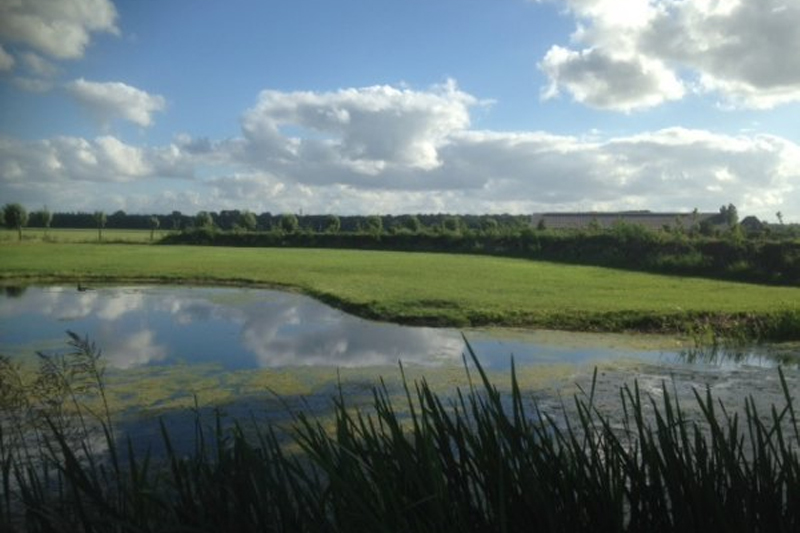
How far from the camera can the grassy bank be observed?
55.3ft

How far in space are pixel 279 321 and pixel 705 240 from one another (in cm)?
2250

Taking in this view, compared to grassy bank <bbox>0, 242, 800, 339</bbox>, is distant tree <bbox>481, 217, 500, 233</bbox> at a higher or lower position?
higher

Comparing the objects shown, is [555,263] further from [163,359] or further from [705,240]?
[163,359]

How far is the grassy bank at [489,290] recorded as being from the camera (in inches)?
663

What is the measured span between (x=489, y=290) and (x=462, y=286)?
153cm

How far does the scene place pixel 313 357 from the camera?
13.1m

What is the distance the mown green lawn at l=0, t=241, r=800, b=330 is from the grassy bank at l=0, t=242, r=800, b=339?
3 centimetres

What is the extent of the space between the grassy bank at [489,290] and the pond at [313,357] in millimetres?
1293

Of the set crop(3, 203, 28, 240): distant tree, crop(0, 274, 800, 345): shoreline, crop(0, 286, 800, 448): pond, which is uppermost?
crop(3, 203, 28, 240): distant tree

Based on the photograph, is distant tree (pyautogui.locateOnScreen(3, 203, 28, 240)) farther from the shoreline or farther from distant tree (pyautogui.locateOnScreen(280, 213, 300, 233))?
the shoreline

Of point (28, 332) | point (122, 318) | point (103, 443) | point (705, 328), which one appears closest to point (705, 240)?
point (705, 328)

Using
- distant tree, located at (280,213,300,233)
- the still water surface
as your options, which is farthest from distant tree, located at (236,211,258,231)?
the still water surface

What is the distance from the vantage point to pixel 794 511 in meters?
2.49

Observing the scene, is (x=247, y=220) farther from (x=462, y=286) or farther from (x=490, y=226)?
(x=462, y=286)
